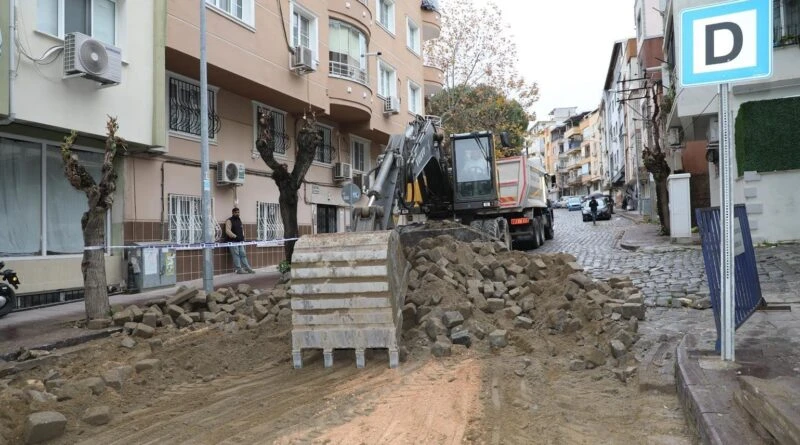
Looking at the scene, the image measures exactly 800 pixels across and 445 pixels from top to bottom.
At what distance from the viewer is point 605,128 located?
6838 centimetres

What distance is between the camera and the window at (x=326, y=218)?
61.7 feet

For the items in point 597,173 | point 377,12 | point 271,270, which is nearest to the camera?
point 271,270

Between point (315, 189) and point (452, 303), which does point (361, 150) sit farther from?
point (452, 303)

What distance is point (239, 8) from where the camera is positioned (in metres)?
14.2

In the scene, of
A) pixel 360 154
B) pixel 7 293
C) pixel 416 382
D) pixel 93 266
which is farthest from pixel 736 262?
pixel 360 154

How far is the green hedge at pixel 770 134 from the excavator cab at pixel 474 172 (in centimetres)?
657

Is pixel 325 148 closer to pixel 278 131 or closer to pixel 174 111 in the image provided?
pixel 278 131

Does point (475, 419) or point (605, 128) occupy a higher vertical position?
point (605, 128)

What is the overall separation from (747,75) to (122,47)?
423 inches

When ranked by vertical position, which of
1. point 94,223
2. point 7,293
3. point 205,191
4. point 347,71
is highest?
point 347,71

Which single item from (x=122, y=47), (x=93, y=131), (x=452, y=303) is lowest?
(x=452, y=303)

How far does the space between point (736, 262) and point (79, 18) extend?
1122cm

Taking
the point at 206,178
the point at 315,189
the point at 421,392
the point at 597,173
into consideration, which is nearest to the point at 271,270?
the point at 315,189

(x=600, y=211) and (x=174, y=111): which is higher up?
(x=174, y=111)
